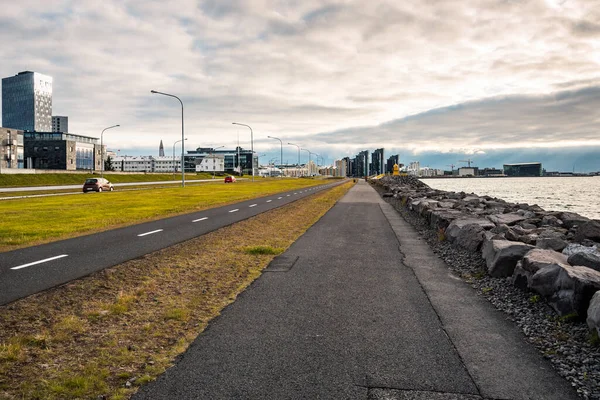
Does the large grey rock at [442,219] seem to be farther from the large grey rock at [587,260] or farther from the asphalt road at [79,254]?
the asphalt road at [79,254]

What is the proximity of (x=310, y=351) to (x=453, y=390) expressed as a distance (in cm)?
165

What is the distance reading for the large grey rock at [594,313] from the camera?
5.50 metres

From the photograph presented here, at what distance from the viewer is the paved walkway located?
14.2ft

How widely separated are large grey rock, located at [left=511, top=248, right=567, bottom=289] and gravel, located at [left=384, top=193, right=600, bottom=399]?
17 cm

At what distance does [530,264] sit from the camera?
7949 millimetres

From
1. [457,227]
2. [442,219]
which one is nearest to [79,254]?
[457,227]

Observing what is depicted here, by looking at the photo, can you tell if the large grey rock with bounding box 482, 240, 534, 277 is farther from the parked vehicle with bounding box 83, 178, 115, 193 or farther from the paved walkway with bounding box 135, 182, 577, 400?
the parked vehicle with bounding box 83, 178, 115, 193

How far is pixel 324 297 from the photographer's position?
7.51m

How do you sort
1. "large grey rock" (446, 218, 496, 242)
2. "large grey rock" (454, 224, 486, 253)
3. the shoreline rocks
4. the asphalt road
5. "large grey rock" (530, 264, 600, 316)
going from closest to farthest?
the shoreline rocks, "large grey rock" (530, 264, 600, 316), the asphalt road, "large grey rock" (454, 224, 486, 253), "large grey rock" (446, 218, 496, 242)

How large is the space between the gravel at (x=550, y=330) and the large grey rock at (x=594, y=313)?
0.18 meters

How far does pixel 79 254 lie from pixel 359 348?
29.1 ft

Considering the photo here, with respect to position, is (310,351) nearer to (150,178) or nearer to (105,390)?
(105,390)

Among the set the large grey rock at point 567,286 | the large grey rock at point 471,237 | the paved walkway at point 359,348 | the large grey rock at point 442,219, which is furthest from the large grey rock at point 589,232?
the large grey rock at point 567,286

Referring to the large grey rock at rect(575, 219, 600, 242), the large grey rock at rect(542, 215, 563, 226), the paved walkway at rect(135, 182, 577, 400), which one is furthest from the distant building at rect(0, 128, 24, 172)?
the large grey rock at rect(575, 219, 600, 242)
